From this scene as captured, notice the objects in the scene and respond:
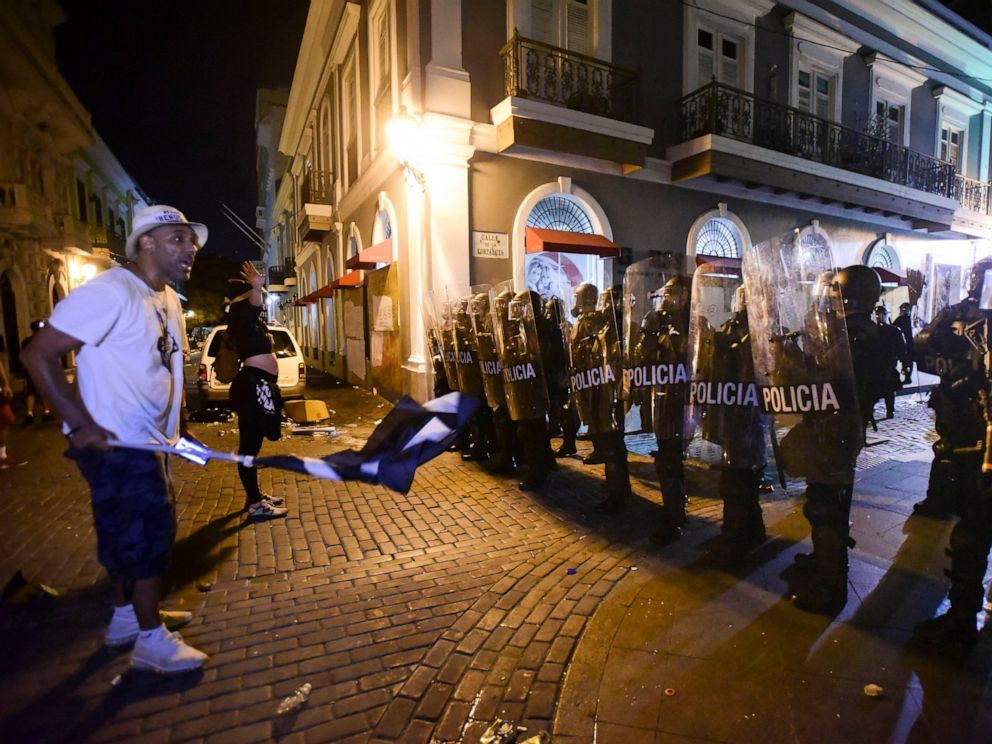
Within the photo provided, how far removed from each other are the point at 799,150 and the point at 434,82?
8688 millimetres

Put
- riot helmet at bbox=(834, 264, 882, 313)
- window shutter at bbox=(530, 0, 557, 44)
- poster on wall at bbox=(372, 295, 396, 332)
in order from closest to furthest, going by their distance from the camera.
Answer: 1. riot helmet at bbox=(834, 264, 882, 313)
2. window shutter at bbox=(530, 0, 557, 44)
3. poster on wall at bbox=(372, 295, 396, 332)

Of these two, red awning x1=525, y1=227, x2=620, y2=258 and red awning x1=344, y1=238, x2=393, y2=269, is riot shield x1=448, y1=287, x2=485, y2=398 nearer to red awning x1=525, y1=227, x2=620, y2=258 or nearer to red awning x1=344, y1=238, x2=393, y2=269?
red awning x1=525, y1=227, x2=620, y2=258

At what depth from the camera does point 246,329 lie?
494cm

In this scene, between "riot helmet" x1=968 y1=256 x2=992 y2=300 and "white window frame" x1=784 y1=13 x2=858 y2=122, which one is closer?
"riot helmet" x1=968 y1=256 x2=992 y2=300

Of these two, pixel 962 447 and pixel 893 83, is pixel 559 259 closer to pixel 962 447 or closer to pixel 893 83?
pixel 962 447

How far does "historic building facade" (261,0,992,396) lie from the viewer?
9.79 m

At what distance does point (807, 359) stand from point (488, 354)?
334 cm

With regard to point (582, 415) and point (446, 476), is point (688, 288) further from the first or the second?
point (446, 476)

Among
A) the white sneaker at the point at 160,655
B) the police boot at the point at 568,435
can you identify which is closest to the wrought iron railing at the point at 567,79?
the police boot at the point at 568,435

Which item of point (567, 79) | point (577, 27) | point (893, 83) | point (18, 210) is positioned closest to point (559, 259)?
point (567, 79)

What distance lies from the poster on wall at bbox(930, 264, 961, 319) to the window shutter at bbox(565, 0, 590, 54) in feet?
26.1

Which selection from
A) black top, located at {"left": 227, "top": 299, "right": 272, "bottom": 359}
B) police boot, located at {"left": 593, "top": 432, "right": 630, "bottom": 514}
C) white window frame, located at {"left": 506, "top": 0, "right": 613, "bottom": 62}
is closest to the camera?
black top, located at {"left": 227, "top": 299, "right": 272, "bottom": 359}

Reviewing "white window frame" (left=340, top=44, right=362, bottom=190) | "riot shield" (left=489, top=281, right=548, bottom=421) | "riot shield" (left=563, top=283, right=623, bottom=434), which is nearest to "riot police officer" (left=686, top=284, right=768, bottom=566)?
"riot shield" (left=563, top=283, right=623, bottom=434)

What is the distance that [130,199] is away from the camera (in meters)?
40.8
